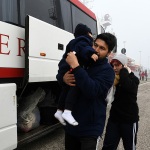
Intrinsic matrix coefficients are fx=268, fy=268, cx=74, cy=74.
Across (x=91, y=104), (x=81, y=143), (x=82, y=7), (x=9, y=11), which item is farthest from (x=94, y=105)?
(x=82, y=7)

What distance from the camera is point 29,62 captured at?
3844 mm

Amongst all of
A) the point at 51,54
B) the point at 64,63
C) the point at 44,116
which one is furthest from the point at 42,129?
the point at 64,63

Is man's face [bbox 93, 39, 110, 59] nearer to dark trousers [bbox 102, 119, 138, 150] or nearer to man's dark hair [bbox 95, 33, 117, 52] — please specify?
man's dark hair [bbox 95, 33, 117, 52]

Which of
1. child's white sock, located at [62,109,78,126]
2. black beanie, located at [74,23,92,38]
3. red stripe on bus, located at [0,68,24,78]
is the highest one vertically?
black beanie, located at [74,23,92,38]

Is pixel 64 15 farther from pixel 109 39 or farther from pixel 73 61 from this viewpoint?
pixel 73 61

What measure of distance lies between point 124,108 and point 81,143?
3.36 ft

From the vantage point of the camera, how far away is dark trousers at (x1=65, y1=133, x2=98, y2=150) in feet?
7.77

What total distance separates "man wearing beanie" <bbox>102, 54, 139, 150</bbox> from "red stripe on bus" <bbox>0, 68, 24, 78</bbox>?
136 cm

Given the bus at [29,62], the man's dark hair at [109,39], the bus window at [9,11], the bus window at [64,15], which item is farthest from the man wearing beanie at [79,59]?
the bus window at [64,15]

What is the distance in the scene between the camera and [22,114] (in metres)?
4.38

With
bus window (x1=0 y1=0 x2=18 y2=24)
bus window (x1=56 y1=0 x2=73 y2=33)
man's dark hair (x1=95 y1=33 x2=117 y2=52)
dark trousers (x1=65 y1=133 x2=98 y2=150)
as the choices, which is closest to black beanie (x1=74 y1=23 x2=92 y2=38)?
man's dark hair (x1=95 y1=33 x2=117 y2=52)

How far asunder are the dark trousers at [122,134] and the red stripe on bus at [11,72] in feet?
4.76

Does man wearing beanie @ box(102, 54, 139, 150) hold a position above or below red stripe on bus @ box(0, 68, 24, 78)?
below

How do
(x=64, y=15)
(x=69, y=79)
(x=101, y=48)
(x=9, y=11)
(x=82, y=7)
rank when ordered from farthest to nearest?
(x=82, y=7) < (x=64, y=15) < (x=9, y=11) < (x=101, y=48) < (x=69, y=79)
